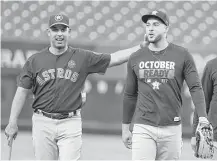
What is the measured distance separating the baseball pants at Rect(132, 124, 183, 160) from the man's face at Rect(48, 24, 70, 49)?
3.99 feet

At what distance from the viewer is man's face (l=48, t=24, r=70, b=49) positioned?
5.86m

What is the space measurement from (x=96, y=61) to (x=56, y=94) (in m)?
0.60

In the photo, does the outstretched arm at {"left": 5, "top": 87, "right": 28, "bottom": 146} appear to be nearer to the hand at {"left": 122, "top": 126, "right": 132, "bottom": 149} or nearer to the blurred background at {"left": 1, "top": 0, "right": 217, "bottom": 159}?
the hand at {"left": 122, "top": 126, "right": 132, "bottom": 149}

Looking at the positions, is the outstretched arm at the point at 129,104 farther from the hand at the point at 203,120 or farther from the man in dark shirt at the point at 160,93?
the hand at the point at 203,120

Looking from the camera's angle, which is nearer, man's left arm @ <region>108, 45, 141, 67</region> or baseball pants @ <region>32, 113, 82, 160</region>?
baseball pants @ <region>32, 113, 82, 160</region>

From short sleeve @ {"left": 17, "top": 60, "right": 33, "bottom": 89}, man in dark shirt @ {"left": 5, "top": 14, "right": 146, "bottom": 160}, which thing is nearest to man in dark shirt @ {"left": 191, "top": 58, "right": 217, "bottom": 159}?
man in dark shirt @ {"left": 5, "top": 14, "right": 146, "bottom": 160}

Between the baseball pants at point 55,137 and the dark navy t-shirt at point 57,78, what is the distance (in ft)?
0.42

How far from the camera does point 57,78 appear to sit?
5.85m

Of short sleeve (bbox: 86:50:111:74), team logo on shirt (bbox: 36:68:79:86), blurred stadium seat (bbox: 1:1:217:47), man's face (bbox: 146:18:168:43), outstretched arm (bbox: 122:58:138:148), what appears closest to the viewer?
man's face (bbox: 146:18:168:43)

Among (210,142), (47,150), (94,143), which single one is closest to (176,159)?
(210,142)

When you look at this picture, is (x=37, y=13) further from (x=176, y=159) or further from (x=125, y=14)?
(x=176, y=159)

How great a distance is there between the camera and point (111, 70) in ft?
43.5

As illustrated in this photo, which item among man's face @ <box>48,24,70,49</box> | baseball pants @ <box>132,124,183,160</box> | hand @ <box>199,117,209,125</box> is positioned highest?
man's face @ <box>48,24,70,49</box>

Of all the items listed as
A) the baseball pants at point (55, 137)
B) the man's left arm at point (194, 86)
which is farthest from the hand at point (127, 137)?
the man's left arm at point (194, 86)
